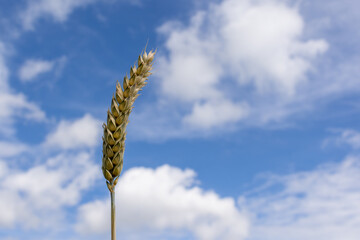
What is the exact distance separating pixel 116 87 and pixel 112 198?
1303 mm

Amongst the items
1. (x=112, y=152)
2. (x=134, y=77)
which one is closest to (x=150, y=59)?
(x=134, y=77)

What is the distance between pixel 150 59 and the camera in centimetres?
418

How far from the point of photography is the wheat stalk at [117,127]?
3.57 m

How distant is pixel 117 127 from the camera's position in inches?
145

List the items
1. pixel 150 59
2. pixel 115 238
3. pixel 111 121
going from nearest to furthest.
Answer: pixel 115 238, pixel 111 121, pixel 150 59

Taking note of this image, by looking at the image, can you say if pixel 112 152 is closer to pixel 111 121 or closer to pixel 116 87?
pixel 111 121

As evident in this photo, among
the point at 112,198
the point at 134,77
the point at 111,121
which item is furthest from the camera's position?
the point at 134,77

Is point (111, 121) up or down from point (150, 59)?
down

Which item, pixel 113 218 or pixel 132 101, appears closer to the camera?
pixel 113 218

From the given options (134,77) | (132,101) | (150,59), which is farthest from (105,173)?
(150,59)

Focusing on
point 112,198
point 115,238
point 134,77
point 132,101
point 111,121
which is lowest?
point 115,238

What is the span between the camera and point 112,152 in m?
3.61

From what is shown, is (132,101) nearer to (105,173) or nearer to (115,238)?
(105,173)

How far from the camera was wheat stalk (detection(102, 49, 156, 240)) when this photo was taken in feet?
11.7
